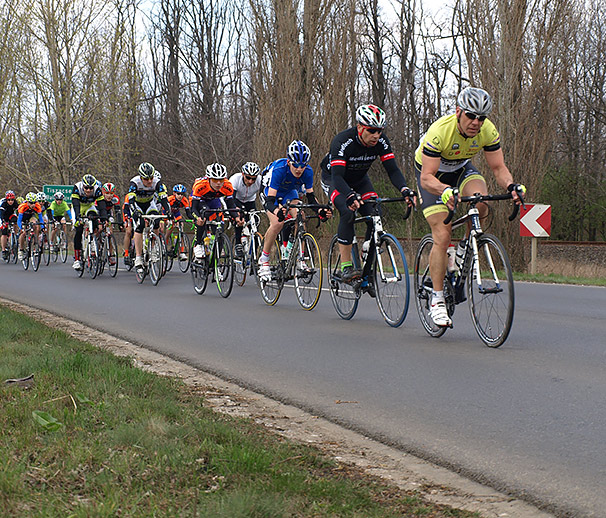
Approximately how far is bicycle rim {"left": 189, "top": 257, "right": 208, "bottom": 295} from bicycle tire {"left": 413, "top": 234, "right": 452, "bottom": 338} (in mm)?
5764

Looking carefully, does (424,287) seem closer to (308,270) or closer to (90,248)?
(308,270)

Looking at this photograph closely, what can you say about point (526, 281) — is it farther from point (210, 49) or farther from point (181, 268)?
point (210, 49)

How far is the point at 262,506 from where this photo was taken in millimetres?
3406

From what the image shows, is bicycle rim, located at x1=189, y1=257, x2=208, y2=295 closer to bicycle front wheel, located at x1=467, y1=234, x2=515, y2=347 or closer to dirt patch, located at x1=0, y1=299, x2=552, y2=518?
dirt patch, located at x1=0, y1=299, x2=552, y2=518

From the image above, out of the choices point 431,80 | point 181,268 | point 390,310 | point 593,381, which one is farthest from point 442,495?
point 431,80

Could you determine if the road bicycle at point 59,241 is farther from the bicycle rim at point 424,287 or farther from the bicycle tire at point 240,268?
the bicycle rim at point 424,287

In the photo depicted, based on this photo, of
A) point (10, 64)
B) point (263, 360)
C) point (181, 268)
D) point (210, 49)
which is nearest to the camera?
point (263, 360)

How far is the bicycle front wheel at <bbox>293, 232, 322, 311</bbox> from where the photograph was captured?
35.1ft

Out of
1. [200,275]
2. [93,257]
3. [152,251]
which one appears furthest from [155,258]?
[93,257]

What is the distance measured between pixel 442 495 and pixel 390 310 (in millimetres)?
5449

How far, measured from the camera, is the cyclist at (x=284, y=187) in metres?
11.0

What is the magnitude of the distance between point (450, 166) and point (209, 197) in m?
7.08

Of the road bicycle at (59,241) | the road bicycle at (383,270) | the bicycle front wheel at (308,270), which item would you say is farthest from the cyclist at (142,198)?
the road bicycle at (59,241)

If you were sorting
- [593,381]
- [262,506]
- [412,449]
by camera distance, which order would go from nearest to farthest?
[262,506] < [412,449] < [593,381]
